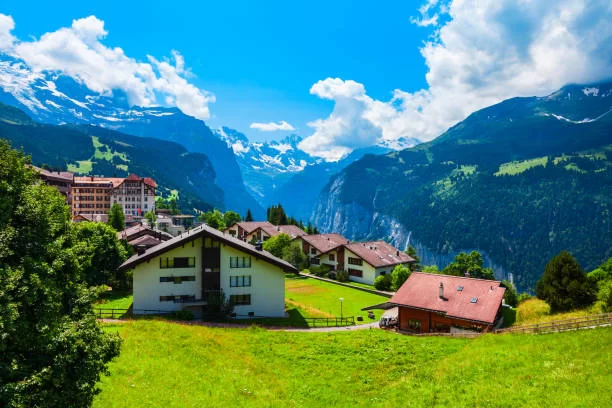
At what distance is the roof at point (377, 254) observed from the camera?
86.7m

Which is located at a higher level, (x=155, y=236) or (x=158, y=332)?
(x=155, y=236)

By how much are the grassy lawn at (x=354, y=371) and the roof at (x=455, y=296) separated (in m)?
10.7

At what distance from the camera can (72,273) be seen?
1636 cm

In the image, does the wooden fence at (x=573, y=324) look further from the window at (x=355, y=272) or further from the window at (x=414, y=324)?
the window at (x=355, y=272)

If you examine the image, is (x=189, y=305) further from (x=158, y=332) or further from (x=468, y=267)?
(x=468, y=267)

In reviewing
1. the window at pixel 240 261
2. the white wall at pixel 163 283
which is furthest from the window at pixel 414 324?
the white wall at pixel 163 283

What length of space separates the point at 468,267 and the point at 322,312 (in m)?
52.1

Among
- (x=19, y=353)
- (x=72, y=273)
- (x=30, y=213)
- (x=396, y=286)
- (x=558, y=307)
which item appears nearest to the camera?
(x=19, y=353)

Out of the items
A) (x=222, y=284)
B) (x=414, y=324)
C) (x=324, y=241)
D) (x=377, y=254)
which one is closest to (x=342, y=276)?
(x=377, y=254)

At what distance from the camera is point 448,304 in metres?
45.8

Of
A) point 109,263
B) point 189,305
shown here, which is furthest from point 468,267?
point 109,263

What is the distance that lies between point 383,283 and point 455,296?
3263cm

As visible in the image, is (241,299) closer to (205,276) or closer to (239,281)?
(239,281)

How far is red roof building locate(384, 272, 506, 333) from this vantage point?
4288 cm
